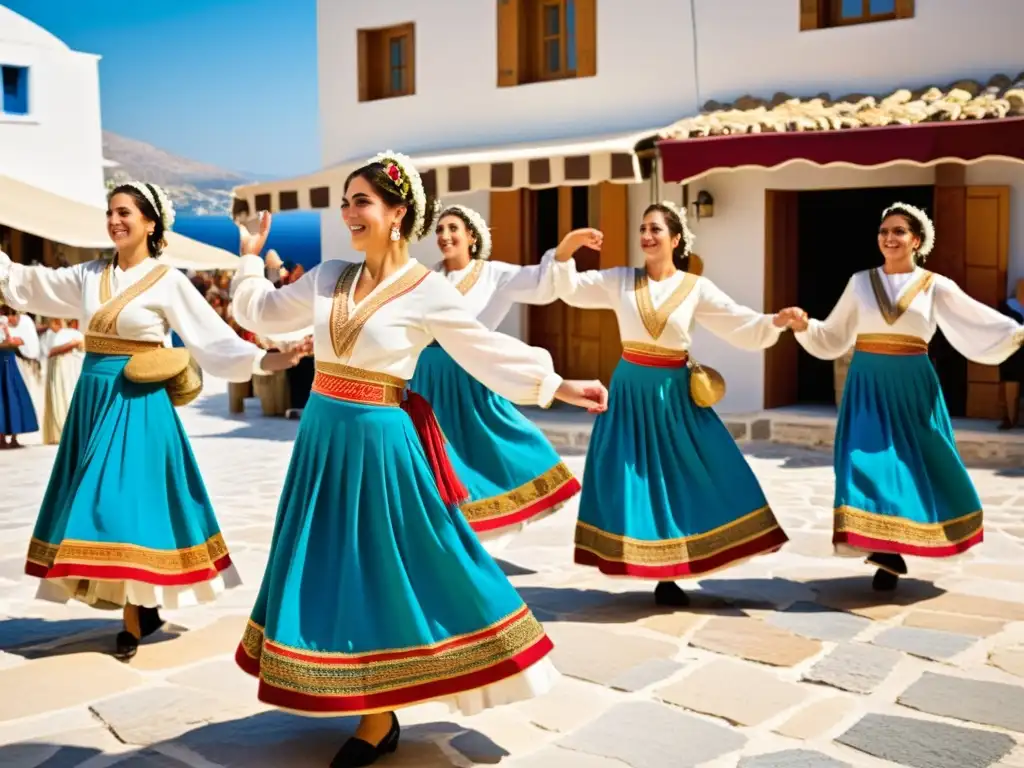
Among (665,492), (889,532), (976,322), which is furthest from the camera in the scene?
(976,322)

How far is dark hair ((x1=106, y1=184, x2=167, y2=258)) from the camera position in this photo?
5.26 metres

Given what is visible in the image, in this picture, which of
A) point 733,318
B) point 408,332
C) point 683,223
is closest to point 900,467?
point 733,318

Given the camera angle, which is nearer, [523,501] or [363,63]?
[523,501]

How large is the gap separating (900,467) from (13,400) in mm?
8877

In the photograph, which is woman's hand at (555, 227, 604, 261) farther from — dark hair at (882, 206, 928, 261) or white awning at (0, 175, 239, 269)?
white awning at (0, 175, 239, 269)

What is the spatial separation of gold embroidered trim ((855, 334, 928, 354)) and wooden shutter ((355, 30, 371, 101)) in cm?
1057

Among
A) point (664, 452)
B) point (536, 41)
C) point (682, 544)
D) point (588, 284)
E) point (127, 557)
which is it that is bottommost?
point (682, 544)

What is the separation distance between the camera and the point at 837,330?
20.7ft

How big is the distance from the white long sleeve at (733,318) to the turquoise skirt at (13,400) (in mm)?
8112

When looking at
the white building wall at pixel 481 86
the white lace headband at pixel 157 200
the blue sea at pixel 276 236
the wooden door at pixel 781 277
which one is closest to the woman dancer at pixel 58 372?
the white building wall at pixel 481 86

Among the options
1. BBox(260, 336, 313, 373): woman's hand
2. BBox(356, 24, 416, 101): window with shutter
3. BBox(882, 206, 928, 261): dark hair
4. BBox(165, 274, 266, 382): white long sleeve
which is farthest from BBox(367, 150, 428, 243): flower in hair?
BBox(356, 24, 416, 101): window with shutter

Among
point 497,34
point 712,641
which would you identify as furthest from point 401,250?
point 497,34

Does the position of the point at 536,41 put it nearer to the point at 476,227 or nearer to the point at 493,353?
the point at 476,227

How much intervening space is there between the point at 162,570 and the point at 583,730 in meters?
1.80
